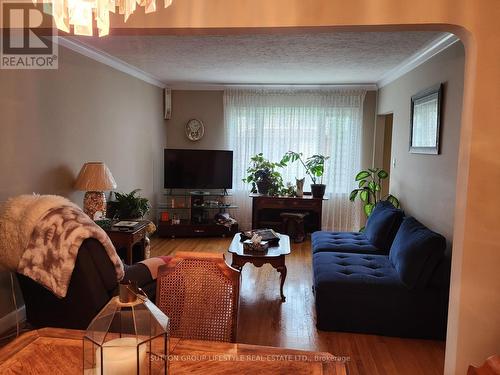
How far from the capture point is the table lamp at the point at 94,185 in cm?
388

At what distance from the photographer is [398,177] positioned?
4957 mm

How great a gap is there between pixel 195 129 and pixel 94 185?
3162mm

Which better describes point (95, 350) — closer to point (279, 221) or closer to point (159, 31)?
point (159, 31)

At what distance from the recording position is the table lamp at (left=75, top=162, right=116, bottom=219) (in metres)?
3.88

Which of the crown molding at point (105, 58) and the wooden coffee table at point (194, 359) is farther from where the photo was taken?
the crown molding at point (105, 58)

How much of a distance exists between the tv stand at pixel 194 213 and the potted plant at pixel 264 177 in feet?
1.79

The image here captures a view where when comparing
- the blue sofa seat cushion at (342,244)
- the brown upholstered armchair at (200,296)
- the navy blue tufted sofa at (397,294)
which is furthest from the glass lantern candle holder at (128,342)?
the blue sofa seat cushion at (342,244)

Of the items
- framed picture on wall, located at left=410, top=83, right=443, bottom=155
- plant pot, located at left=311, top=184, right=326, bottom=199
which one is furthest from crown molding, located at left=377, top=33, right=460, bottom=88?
plant pot, located at left=311, top=184, right=326, bottom=199

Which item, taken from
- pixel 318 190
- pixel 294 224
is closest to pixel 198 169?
pixel 294 224

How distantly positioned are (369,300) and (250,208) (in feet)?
12.2

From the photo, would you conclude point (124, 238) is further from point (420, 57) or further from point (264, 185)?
point (420, 57)

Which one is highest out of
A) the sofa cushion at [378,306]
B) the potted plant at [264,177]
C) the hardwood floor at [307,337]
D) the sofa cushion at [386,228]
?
the potted plant at [264,177]

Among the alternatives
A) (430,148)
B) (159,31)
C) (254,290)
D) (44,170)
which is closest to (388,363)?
(254,290)

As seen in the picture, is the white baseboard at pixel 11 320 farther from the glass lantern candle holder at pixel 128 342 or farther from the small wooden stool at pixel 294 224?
the small wooden stool at pixel 294 224
